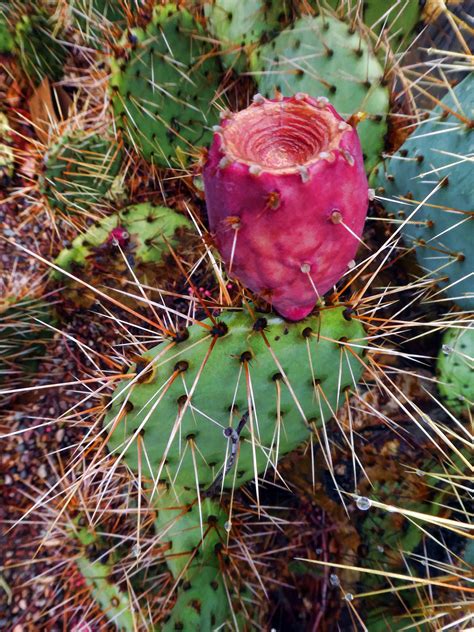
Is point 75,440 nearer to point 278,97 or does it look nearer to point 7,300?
point 7,300

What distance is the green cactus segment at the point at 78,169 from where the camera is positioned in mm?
1544

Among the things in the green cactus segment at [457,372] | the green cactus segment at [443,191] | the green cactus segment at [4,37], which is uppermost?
the green cactus segment at [4,37]

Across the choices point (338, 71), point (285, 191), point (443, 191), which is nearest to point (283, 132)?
point (285, 191)

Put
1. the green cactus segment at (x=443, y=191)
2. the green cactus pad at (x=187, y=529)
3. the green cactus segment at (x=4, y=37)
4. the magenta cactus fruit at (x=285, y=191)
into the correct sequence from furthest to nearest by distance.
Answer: the green cactus segment at (x=4, y=37) → the green cactus pad at (x=187, y=529) → the green cactus segment at (x=443, y=191) → the magenta cactus fruit at (x=285, y=191)

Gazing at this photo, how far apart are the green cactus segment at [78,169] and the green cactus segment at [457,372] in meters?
1.07

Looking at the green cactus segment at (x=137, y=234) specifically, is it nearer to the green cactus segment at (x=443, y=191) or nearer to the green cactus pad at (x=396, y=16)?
the green cactus segment at (x=443, y=191)

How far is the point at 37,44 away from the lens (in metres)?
2.08

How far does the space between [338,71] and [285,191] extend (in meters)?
0.72

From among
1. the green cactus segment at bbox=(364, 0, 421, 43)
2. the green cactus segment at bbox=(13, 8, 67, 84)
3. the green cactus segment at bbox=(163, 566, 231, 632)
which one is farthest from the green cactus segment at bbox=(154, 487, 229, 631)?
the green cactus segment at bbox=(13, 8, 67, 84)

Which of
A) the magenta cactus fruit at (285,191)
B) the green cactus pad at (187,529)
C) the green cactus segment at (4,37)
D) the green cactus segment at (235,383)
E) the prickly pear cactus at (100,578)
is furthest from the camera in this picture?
the green cactus segment at (4,37)

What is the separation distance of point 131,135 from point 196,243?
1.22 ft

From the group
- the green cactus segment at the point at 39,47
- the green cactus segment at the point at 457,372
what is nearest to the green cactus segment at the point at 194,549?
the green cactus segment at the point at 457,372

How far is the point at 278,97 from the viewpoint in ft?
2.00

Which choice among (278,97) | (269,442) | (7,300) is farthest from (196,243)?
(278,97)
